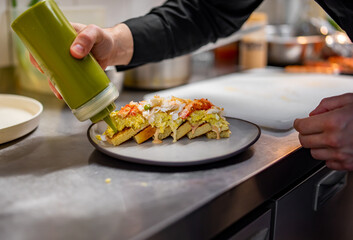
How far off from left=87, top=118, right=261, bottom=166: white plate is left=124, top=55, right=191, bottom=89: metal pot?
1.90ft

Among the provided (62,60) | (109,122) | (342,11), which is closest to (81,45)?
(62,60)

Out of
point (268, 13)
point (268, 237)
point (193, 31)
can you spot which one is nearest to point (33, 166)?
point (268, 237)

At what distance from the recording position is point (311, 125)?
31.8 inches

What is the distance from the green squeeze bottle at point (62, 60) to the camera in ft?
2.27

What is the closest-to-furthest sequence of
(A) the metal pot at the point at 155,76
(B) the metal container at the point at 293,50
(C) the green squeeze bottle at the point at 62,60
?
(C) the green squeeze bottle at the point at 62,60
(A) the metal pot at the point at 155,76
(B) the metal container at the point at 293,50

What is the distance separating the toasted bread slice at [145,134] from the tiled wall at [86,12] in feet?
1.98

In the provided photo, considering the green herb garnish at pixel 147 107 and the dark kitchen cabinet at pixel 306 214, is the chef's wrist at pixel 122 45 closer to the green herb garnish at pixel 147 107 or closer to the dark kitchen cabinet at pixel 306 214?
the green herb garnish at pixel 147 107

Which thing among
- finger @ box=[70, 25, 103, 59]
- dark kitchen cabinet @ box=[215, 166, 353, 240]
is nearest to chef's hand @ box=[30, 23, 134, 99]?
finger @ box=[70, 25, 103, 59]

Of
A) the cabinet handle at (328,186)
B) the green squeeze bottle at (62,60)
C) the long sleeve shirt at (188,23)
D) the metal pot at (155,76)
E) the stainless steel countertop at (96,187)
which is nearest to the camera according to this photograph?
the stainless steel countertop at (96,187)

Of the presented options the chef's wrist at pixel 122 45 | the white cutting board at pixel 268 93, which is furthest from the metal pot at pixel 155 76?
the chef's wrist at pixel 122 45

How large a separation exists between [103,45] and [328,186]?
0.63 meters

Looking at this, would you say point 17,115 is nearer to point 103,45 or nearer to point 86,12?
point 103,45

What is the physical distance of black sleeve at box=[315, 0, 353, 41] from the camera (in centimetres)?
99

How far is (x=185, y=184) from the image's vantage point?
67cm
